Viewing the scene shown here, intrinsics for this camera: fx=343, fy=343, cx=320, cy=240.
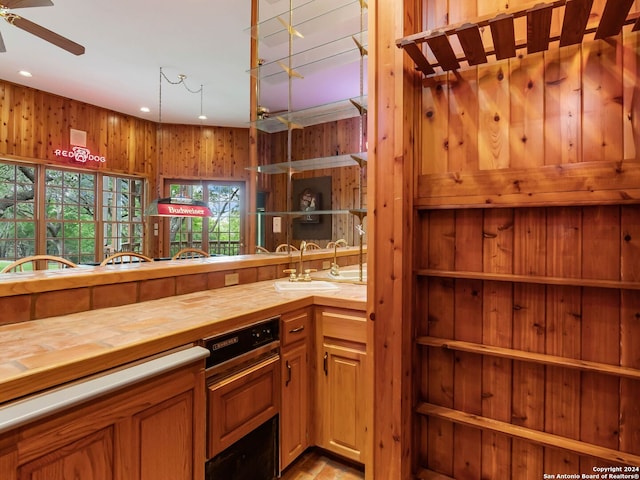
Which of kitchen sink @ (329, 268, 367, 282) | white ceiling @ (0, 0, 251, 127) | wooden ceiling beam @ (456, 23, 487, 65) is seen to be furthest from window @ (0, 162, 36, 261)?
wooden ceiling beam @ (456, 23, 487, 65)

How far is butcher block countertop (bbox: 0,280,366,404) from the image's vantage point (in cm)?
92

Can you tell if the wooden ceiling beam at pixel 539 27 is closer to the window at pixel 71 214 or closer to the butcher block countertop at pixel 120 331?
the butcher block countertop at pixel 120 331

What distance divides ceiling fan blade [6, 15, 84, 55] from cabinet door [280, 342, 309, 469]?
319cm

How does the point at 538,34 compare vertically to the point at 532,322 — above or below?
above

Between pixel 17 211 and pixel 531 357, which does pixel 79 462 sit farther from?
pixel 17 211

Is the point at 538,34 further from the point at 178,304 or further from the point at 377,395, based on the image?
the point at 178,304

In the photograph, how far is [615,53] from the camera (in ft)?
4.29

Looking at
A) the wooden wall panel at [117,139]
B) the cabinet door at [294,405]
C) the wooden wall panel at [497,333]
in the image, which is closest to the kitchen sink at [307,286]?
the cabinet door at [294,405]

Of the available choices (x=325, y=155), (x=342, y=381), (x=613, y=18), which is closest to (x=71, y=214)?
(x=325, y=155)

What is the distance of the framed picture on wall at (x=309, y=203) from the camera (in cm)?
641

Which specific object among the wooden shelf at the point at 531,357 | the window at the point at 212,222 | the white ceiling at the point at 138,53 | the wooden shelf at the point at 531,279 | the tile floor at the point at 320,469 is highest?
the white ceiling at the point at 138,53

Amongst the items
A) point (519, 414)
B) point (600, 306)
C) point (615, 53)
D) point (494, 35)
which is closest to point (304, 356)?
point (519, 414)

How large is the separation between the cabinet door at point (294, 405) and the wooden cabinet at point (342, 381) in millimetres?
82

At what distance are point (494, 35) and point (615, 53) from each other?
1.55ft
